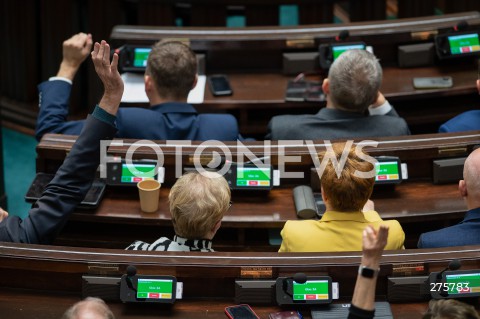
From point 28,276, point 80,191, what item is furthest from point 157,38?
point 28,276

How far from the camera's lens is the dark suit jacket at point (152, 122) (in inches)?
157

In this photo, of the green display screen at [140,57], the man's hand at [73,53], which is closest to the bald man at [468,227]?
the man's hand at [73,53]

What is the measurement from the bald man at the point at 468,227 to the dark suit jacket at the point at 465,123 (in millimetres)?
833

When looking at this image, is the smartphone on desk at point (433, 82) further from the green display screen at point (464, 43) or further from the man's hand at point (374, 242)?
the man's hand at point (374, 242)

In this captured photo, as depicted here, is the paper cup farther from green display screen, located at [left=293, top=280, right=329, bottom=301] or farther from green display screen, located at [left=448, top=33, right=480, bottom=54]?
green display screen, located at [left=448, top=33, right=480, bottom=54]

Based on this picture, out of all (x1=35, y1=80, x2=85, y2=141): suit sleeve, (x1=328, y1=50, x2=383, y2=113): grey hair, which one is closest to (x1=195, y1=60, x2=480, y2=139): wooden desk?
(x1=328, y1=50, x2=383, y2=113): grey hair

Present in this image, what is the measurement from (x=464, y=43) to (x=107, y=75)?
2.32 m

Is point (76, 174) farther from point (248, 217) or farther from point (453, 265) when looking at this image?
point (453, 265)

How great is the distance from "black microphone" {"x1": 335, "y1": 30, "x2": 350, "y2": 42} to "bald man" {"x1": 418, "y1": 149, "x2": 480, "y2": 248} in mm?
1587

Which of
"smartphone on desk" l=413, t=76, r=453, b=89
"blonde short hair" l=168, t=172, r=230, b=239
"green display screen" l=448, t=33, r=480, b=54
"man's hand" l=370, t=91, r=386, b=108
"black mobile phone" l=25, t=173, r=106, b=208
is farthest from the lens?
"green display screen" l=448, t=33, r=480, b=54

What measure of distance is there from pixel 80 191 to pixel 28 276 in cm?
36

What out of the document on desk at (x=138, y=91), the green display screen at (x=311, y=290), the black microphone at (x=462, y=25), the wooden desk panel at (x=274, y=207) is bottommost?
the green display screen at (x=311, y=290)

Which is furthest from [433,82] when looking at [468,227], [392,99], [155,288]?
[155,288]

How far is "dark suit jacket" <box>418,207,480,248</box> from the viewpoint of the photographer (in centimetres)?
325
